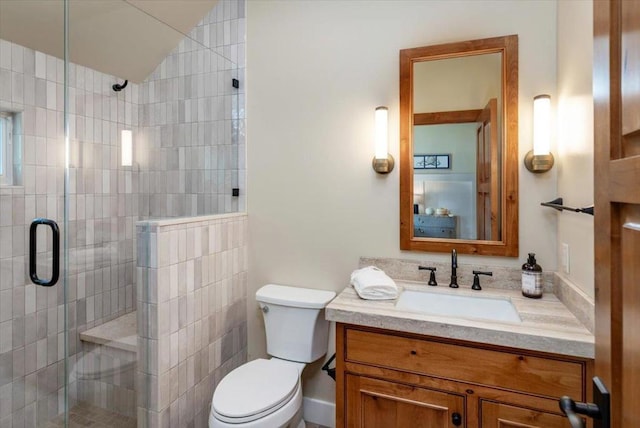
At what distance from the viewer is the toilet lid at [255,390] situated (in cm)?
149

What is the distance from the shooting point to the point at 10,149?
196cm

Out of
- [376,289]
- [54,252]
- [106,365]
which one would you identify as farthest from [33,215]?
[376,289]

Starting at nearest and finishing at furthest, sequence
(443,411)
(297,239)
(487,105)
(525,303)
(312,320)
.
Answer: (443,411) → (525,303) → (487,105) → (312,320) → (297,239)

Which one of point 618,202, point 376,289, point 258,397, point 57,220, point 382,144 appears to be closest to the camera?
point 618,202

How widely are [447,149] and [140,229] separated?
1619mm

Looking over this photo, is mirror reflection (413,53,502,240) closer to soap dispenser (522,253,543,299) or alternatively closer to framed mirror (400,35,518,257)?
framed mirror (400,35,518,257)

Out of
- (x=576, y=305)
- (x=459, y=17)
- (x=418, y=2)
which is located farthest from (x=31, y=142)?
(x=576, y=305)

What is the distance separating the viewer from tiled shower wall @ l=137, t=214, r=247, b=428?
164cm

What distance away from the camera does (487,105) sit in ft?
5.91

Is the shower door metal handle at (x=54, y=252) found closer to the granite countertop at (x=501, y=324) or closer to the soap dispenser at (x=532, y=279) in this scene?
the granite countertop at (x=501, y=324)

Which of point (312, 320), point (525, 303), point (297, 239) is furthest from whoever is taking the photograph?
point (297, 239)

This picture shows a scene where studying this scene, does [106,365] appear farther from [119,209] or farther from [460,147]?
[460,147]

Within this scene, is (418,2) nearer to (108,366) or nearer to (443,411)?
(443,411)

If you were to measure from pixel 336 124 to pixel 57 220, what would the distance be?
176 centimetres
